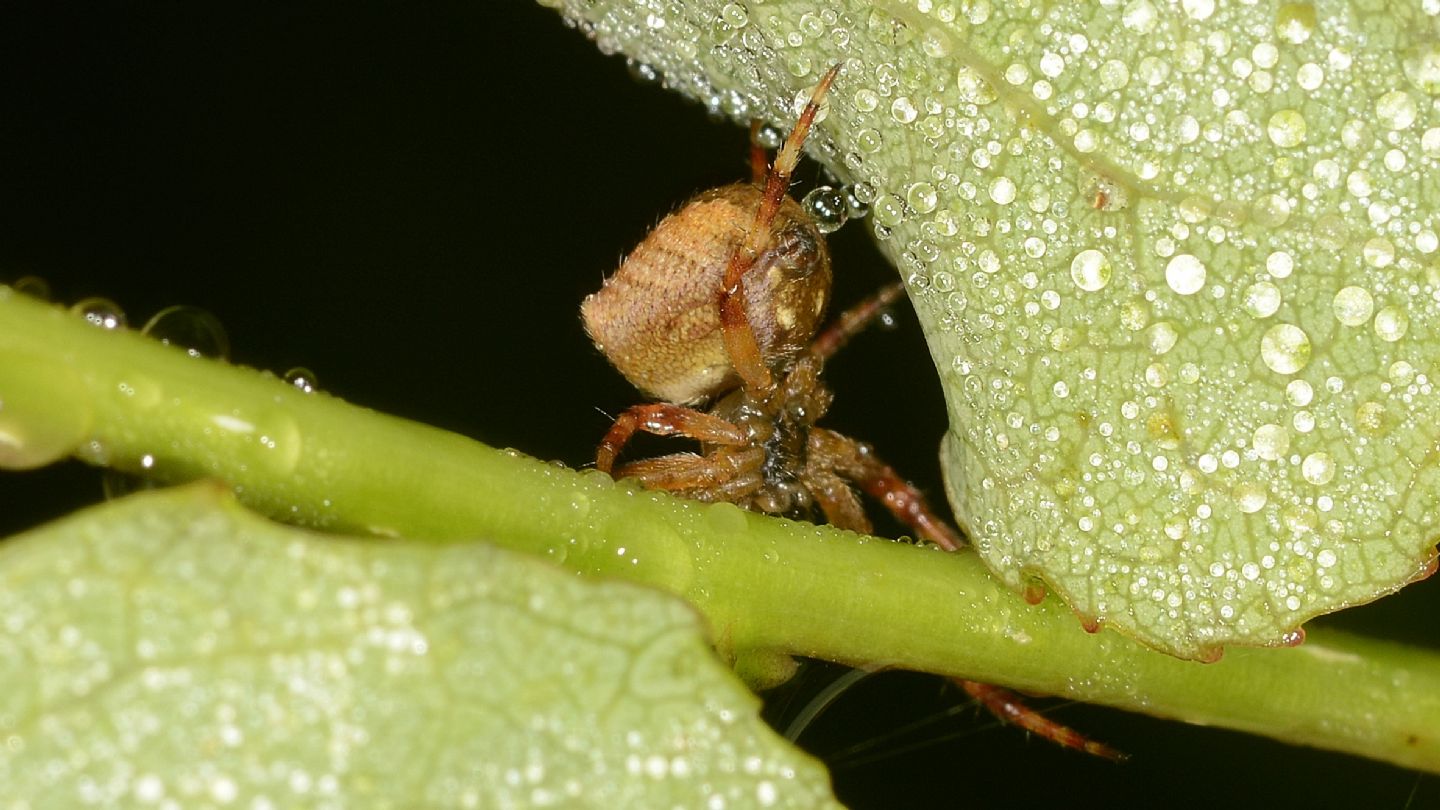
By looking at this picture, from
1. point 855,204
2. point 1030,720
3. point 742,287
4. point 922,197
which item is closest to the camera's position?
point 922,197

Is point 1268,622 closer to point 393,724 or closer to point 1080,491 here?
point 1080,491

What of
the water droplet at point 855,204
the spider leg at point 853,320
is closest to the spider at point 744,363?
the spider leg at point 853,320

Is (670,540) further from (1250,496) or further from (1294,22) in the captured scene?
(1294,22)

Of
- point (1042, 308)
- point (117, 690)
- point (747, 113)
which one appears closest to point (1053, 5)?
point (1042, 308)

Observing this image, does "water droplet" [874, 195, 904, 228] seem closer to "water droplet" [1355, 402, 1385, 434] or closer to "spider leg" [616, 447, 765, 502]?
"water droplet" [1355, 402, 1385, 434]

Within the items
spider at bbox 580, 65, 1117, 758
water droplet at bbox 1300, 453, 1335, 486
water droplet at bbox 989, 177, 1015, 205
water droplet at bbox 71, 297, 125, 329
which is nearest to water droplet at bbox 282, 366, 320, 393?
water droplet at bbox 71, 297, 125, 329

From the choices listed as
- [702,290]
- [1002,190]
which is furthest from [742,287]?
[1002,190]
